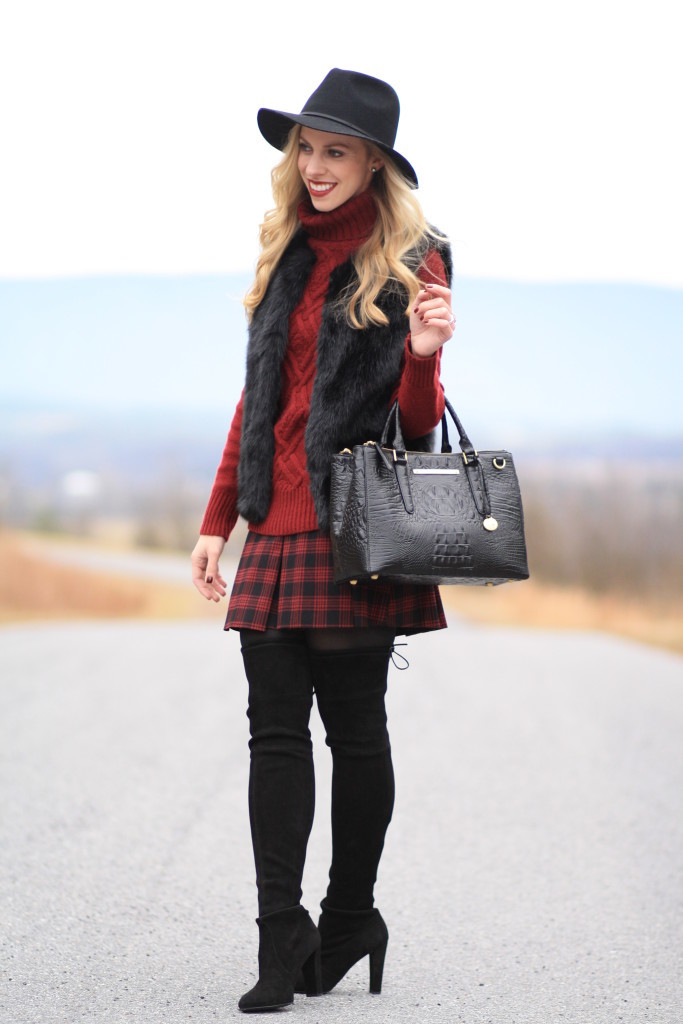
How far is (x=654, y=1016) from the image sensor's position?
300 cm

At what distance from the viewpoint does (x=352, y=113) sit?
3.03 m

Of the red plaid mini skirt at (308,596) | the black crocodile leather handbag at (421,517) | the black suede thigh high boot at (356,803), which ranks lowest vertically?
the black suede thigh high boot at (356,803)

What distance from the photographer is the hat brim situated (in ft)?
9.80

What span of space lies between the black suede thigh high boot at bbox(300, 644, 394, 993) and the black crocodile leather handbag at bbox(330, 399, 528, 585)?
0.28 m

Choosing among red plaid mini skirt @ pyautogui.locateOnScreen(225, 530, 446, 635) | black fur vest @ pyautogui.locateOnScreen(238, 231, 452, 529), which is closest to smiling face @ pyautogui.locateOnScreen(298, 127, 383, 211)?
black fur vest @ pyautogui.locateOnScreen(238, 231, 452, 529)

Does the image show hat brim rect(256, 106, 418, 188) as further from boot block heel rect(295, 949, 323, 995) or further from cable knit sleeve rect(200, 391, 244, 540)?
boot block heel rect(295, 949, 323, 995)

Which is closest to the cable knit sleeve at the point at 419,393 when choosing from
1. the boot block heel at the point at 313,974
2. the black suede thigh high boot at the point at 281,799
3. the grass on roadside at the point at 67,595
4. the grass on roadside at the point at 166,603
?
the black suede thigh high boot at the point at 281,799

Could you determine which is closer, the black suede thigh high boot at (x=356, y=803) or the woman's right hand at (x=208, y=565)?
the black suede thigh high boot at (x=356, y=803)

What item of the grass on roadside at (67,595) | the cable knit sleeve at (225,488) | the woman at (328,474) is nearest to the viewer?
the woman at (328,474)

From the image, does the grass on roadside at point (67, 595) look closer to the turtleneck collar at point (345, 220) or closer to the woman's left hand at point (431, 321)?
the turtleneck collar at point (345, 220)

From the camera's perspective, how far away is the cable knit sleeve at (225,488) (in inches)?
127

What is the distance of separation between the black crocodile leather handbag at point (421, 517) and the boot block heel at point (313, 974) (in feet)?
2.66

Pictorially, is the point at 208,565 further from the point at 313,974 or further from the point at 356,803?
the point at 313,974

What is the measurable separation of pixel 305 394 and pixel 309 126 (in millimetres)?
562
